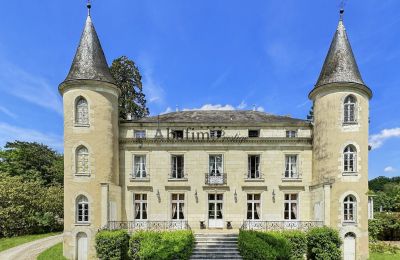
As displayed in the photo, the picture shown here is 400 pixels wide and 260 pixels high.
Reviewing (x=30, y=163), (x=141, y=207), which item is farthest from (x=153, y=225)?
(x=30, y=163)

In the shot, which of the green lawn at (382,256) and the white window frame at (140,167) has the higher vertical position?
the white window frame at (140,167)

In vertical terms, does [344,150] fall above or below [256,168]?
above

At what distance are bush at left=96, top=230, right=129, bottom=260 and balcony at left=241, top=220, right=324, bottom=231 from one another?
7.79 m

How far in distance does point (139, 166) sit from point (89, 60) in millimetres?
8260

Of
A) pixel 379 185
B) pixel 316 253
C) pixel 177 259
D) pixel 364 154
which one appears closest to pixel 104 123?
pixel 177 259

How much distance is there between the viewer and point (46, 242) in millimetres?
25125

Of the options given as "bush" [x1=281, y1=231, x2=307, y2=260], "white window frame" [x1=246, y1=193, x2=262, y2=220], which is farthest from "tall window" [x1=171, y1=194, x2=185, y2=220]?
"bush" [x1=281, y1=231, x2=307, y2=260]

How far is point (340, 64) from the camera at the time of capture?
2247cm

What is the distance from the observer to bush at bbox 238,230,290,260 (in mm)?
16531

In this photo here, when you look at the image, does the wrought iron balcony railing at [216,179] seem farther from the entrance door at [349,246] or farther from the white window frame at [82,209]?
the entrance door at [349,246]

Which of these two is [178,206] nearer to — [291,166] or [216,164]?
[216,164]

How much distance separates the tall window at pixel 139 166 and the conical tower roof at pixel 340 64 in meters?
13.6

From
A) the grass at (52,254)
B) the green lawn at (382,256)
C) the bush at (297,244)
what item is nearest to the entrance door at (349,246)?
the green lawn at (382,256)

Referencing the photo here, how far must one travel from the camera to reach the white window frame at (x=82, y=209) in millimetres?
21312
